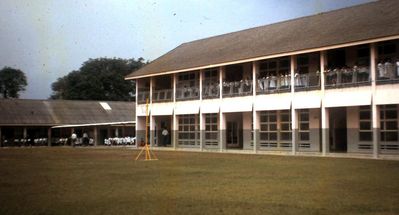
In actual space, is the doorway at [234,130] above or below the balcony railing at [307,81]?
below

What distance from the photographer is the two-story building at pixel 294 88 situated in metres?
24.7

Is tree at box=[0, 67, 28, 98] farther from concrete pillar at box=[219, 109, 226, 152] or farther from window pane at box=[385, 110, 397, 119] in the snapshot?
window pane at box=[385, 110, 397, 119]

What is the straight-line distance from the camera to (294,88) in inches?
1107

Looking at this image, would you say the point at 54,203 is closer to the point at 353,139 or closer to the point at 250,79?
the point at 353,139

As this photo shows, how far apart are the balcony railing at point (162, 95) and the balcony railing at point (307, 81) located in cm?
1201

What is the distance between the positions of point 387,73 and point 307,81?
479cm

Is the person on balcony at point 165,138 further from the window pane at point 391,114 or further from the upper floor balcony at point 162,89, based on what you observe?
the window pane at point 391,114

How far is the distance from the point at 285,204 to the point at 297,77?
1896cm

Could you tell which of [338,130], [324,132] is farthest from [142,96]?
[324,132]

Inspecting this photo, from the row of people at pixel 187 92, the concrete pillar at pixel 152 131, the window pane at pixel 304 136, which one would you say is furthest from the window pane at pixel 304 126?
the concrete pillar at pixel 152 131

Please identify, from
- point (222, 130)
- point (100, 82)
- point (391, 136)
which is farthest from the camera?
point (100, 82)

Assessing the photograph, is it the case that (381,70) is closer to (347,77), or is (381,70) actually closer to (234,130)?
(347,77)

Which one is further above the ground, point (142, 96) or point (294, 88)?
point (142, 96)

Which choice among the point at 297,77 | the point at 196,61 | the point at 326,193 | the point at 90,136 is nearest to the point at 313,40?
the point at 297,77
